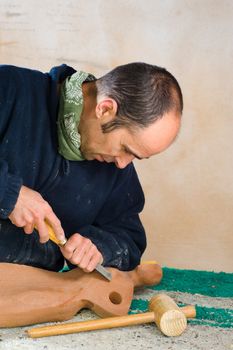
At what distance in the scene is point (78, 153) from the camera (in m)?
2.12

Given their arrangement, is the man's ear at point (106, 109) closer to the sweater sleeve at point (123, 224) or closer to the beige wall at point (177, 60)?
the sweater sleeve at point (123, 224)

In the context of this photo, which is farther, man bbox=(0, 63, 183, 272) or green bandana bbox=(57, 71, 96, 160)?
green bandana bbox=(57, 71, 96, 160)

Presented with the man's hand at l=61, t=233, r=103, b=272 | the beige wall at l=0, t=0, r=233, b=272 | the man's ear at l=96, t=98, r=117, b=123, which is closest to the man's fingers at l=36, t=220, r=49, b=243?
the man's hand at l=61, t=233, r=103, b=272

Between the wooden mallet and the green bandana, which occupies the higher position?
the green bandana

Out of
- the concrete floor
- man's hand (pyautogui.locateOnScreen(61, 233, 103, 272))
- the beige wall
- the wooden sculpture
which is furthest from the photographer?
the beige wall

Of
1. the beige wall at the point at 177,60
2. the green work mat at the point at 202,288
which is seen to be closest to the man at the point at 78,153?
the green work mat at the point at 202,288

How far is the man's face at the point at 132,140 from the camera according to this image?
6.37 feet

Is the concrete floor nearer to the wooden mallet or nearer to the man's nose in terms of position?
the wooden mallet

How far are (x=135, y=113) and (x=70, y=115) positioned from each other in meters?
0.24

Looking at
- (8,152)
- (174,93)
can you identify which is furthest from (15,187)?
(174,93)

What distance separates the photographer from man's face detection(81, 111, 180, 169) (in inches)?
76.4

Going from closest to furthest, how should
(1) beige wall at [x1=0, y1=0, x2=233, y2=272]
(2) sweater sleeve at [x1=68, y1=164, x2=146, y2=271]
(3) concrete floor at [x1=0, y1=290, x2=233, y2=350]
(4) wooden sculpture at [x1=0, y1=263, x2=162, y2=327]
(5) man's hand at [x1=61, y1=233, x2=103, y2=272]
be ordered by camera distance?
(3) concrete floor at [x1=0, y1=290, x2=233, y2=350] → (4) wooden sculpture at [x1=0, y1=263, x2=162, y2=327] → (5) man's hand at [x1=61, y1=233, x2=103, y2=272] → (2) sweater sleeve at [x1=68, y1=164, x2=146, y2=271] → (1) beige wall at [x1=0, y1=0, x2=233, y2=272]

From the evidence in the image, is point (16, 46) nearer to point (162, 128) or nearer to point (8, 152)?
point (8, 152)

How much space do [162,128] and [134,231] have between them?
1.92 ft
